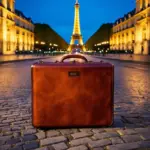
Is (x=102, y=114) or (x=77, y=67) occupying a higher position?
(x=77, y=67)

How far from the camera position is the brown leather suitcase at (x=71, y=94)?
14.0 feet

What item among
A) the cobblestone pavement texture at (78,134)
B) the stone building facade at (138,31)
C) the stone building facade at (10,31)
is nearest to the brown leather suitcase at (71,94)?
the cobblestone pavement texture at (78,134)

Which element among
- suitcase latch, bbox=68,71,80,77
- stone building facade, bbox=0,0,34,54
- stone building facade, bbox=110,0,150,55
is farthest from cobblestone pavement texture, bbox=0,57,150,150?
stone building facade, bbox=110,0,150,55

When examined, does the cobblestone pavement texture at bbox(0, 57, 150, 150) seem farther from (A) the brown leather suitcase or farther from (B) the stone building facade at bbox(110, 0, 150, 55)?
(B) the stone building facade at bbox(110, 0, 150, 55)

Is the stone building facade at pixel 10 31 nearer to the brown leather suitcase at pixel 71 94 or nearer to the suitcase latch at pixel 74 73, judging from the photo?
the brown leather suitcase at pixel 71 94

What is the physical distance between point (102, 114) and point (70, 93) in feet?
2.20

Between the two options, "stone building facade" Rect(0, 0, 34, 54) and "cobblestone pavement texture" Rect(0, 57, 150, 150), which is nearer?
"cobblestone pavement texture" Rect(0, 57, 150, 150)

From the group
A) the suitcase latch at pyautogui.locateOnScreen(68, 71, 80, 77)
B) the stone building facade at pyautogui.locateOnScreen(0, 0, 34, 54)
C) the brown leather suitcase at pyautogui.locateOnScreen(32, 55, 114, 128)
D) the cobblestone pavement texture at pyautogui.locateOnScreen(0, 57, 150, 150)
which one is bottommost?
the cobblestone pavement texture at pyautogui.locateOnScreen(0, 57, 150, 150)

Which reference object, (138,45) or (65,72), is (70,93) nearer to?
(65,72)

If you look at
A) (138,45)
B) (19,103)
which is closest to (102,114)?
(19,103)

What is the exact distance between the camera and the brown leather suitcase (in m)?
4.27

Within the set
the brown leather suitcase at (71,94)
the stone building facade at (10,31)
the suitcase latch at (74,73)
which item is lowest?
the brown leather suitcase at (71,94)

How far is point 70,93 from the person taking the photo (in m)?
4.35

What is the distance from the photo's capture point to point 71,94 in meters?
4.36
